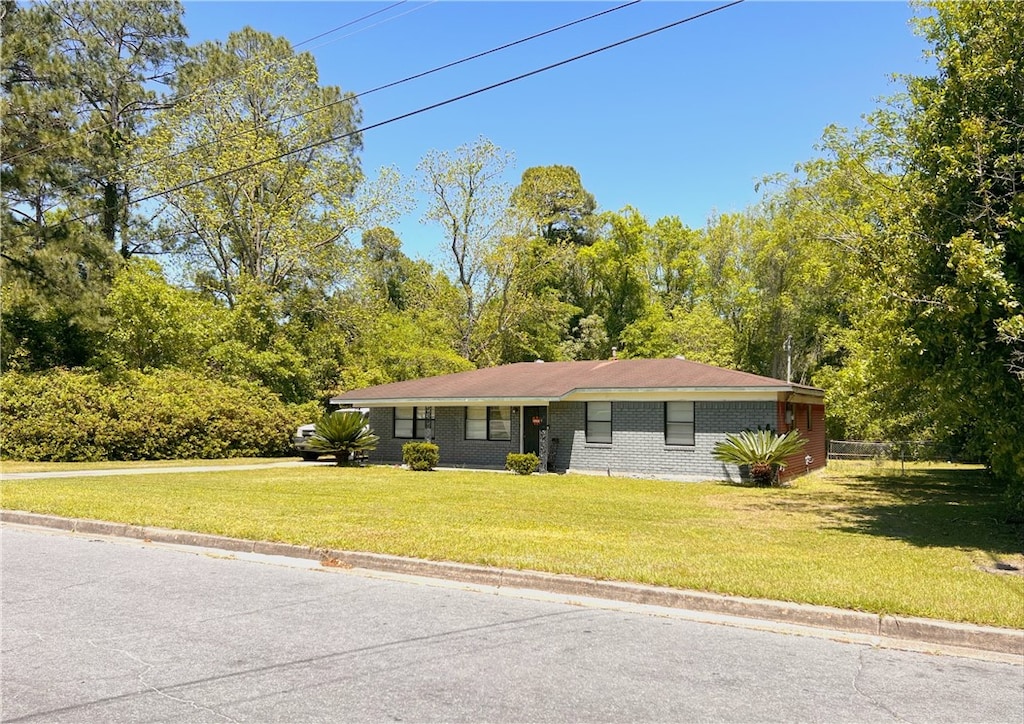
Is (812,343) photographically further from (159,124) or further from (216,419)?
(159,124)

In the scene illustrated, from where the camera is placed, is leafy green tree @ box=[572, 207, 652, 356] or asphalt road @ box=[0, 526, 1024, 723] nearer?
asphalt road @ box=[0, 526, 1024, 723]

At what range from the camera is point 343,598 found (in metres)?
7.26

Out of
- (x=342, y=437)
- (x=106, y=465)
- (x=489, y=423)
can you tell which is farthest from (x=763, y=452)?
(x=106, y=465)

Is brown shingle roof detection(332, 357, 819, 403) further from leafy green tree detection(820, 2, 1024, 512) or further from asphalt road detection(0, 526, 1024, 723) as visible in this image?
asphalt road detection(0, 526, 1024, 723)

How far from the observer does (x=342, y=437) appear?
80.6 feet

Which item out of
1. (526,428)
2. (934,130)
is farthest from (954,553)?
(526,428)

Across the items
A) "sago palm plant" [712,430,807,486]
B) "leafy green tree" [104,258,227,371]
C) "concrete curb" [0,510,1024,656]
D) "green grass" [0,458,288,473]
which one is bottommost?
"concrete curb" [0,510,1024,656]

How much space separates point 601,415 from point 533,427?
2.47 metres

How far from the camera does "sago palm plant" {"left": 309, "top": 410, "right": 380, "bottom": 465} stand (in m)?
24.6

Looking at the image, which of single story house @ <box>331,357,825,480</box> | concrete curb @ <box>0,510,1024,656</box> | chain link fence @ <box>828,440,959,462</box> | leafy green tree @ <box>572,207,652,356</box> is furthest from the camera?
leafy green tree @ <box>572,207,652,356</box>

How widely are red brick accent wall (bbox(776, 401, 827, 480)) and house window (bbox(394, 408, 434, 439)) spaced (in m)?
11.6

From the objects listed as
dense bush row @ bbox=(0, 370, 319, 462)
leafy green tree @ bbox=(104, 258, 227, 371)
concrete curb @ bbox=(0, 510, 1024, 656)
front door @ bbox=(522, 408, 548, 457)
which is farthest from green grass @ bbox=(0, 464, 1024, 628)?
leafy green tree @ bbox=(104, 258, 227, 371)

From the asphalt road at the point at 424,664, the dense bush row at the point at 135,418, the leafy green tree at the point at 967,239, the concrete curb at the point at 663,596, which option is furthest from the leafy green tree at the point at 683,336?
the asphalt road at the point at 424,664

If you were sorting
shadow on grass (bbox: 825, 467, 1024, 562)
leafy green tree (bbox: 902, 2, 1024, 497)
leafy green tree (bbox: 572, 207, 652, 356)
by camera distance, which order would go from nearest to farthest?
leafy green tree (bbox: 902, 2, 1024, 497) → shadow on grass (bbox: 825, 467, 1024, 562) → leafy green tree (bbox: 572, 207, 652, 356)
